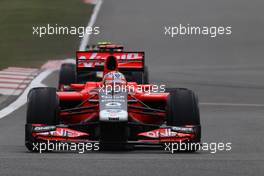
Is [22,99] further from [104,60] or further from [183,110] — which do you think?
[183,110]

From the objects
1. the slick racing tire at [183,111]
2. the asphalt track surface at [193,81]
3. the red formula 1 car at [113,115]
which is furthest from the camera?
the slick racing tire at [183,111]

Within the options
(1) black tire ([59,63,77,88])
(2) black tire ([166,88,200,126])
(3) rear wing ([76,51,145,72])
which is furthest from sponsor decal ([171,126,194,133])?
(1) black tire ([59,63,77,88])

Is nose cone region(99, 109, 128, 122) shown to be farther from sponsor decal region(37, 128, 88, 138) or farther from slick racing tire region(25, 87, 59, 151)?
slick racing tire region(25, 87, 59, 151)

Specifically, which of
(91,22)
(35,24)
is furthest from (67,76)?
(91,22)

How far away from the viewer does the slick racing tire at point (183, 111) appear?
13930 millimetres

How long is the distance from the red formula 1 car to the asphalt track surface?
297mm

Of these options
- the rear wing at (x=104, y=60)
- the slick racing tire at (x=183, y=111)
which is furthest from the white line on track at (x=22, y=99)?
the slick racing tire at (x=183, y=111)

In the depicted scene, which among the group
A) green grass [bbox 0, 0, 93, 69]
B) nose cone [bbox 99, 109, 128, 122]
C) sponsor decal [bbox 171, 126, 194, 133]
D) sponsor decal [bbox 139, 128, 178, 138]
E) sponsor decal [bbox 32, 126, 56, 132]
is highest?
green grass [bbox 0, 0, 93, 69]

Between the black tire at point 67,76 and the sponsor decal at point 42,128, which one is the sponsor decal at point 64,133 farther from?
the black tire at point 67,76

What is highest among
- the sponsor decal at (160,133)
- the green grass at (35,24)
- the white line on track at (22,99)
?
the green grass at (35,24)

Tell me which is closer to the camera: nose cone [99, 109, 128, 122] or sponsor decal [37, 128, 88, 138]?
nose cone [99, 109, 128, 122]

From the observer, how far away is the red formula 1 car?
1370 centimetres

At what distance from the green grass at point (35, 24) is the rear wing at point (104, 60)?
11.9 meters

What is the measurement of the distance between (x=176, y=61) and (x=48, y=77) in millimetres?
5006
